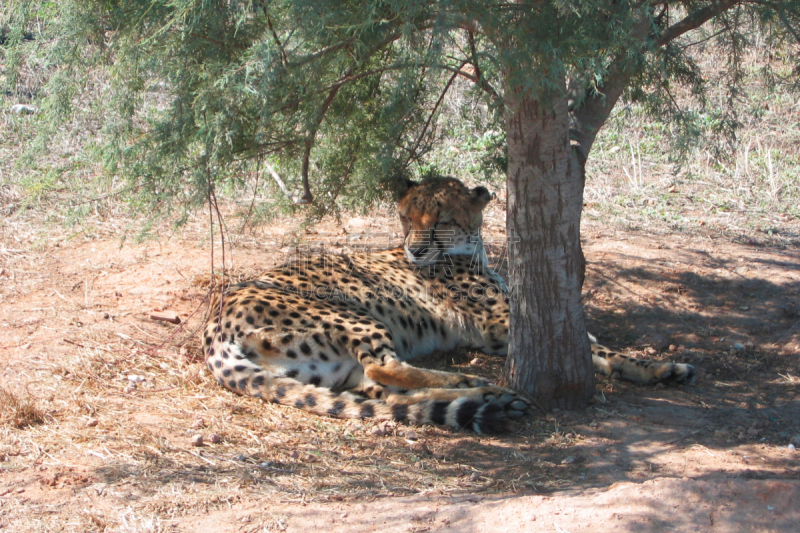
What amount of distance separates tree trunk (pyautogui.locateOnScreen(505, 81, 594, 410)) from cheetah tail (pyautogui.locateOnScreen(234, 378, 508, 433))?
0.38 metres

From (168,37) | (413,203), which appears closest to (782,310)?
(413,203)

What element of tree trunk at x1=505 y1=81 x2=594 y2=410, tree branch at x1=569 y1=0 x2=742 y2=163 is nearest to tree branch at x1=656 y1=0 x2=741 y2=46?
tree branch at x1=569 y1=0 x2=742 y2=163

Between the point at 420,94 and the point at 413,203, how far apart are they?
933 mm

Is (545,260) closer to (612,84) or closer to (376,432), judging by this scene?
(612,84)

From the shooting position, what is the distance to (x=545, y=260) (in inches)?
149

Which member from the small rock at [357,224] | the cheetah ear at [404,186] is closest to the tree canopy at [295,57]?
the cheetah ear at [404,186]

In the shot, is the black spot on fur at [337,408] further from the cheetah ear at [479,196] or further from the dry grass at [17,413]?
the cheetah ear at [479,196]

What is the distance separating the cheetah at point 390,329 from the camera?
3938mm

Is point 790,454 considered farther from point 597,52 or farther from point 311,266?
point 311,266

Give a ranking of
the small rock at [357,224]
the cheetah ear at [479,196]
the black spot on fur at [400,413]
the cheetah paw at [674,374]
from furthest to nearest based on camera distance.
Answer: the small rock at [357,224], the cheetah ear at [479,196], the cheetah paw at [674,374], the black spot on fur at [400,413]

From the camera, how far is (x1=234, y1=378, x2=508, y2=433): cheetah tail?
3.74 metres

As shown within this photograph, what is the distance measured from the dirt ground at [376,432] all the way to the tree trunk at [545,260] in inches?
9.2

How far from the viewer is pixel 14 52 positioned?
358cm

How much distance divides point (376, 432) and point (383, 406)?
0.20 metres
